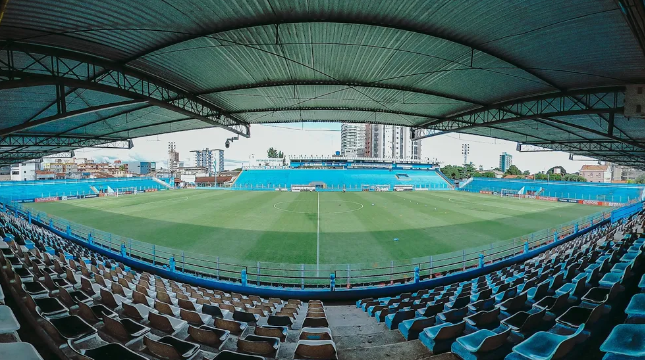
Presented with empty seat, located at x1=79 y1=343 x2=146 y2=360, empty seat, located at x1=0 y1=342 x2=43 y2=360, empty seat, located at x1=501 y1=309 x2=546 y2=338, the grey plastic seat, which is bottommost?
empty seat, located at x1=501 y1=309 x2=546 y2=338

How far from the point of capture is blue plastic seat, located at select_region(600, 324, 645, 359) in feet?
7.60

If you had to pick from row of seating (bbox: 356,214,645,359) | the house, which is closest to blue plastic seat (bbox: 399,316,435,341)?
row of seating (bbox: 356,214,645,359)

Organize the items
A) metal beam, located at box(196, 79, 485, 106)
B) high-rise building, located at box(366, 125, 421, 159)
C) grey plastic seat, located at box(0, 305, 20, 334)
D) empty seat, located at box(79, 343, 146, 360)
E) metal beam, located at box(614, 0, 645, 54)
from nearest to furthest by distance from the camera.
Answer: grey plastic seat, located at box(0, 305, 20, 334), empty seat, located at box(79, 343, 146, 360), metal beam, located at box(614, 0, 645, 54), metal beam, located at box(196, 79, 485, 106), high-rise building, located at box(366, 125, 421, 159)

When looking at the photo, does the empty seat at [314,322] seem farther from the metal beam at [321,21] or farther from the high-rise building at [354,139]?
the high-rise building at [354,139]

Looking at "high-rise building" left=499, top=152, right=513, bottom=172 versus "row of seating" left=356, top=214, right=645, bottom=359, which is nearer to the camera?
"row of seating" left=356, top=214, right=645, bottom=359

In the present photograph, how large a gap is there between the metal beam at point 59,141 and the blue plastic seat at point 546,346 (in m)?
29.9

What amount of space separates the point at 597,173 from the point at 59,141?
131992 millimetres

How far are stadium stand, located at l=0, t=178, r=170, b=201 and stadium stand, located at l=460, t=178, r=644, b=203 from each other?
63729 mm

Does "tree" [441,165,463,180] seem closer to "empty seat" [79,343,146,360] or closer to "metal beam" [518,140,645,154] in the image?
"metal beam" [518,140,645,154]

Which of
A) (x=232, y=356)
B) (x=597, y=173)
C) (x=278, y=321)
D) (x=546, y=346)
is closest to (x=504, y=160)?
(x=597, y=173)

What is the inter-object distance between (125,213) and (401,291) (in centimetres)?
2439

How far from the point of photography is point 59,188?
3712 centimetres

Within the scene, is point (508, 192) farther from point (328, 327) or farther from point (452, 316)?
point (328, 327)

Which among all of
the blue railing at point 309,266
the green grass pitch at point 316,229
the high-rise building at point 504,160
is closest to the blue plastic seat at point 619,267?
the blue railing at point 309,266
